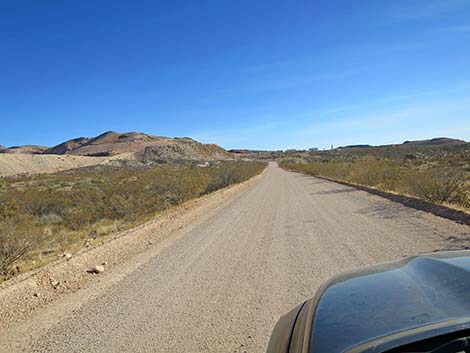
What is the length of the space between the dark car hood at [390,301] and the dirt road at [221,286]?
189 centimetres

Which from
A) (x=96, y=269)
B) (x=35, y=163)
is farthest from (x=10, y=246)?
(x=35, y=163)

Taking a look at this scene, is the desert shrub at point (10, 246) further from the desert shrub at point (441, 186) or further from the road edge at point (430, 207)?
the desert shrub at point (441, 186)

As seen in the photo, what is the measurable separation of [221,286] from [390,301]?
14.6 feet

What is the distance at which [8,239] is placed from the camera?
9156mm

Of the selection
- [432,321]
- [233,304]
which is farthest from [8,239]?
[432,321]

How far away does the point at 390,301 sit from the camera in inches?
90.9

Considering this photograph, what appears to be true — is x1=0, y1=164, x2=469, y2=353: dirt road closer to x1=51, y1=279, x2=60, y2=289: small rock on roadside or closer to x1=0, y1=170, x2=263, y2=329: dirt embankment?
x1=0, y1=170, x2=263, y2=329: dirt embankment

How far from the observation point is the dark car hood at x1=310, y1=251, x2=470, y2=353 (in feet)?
6.46

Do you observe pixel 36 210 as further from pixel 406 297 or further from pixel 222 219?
pixel 406 297

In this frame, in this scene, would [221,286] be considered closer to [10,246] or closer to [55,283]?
[55,283]

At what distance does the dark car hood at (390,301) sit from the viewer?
77.5 inches

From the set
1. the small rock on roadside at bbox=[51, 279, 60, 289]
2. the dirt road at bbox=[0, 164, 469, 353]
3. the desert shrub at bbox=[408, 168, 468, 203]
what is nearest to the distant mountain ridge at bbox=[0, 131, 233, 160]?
the desert shrub at bbox=[408, 168, 468, 203]

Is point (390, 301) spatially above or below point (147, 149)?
below

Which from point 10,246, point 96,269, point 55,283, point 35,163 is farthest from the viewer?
point 35,163
